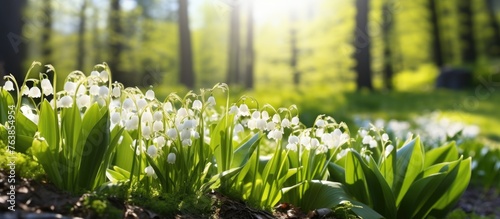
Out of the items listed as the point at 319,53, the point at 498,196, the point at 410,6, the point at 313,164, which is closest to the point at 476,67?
the point at 410,6

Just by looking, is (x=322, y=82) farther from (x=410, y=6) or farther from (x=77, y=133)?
(x=77, y=133)

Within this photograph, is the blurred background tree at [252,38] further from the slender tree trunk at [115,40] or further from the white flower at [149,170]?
the white flower at [149,170]

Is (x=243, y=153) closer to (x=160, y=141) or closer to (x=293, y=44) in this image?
(x=160, y=141)

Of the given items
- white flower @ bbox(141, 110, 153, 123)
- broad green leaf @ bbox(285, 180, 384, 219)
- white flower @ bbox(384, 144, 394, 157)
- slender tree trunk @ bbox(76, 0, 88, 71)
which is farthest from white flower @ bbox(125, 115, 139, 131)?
slender tree trunk @ bbox(76, 0, 88, 71)

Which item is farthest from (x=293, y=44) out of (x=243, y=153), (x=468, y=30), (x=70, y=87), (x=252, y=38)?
(x=70, y=87)

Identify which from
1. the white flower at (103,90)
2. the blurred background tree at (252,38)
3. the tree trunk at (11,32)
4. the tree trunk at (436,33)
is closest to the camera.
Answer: the white flower at (103,90)

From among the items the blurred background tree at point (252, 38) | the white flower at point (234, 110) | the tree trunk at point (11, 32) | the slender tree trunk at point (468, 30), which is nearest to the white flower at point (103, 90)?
the white flower at point (234, 110)
